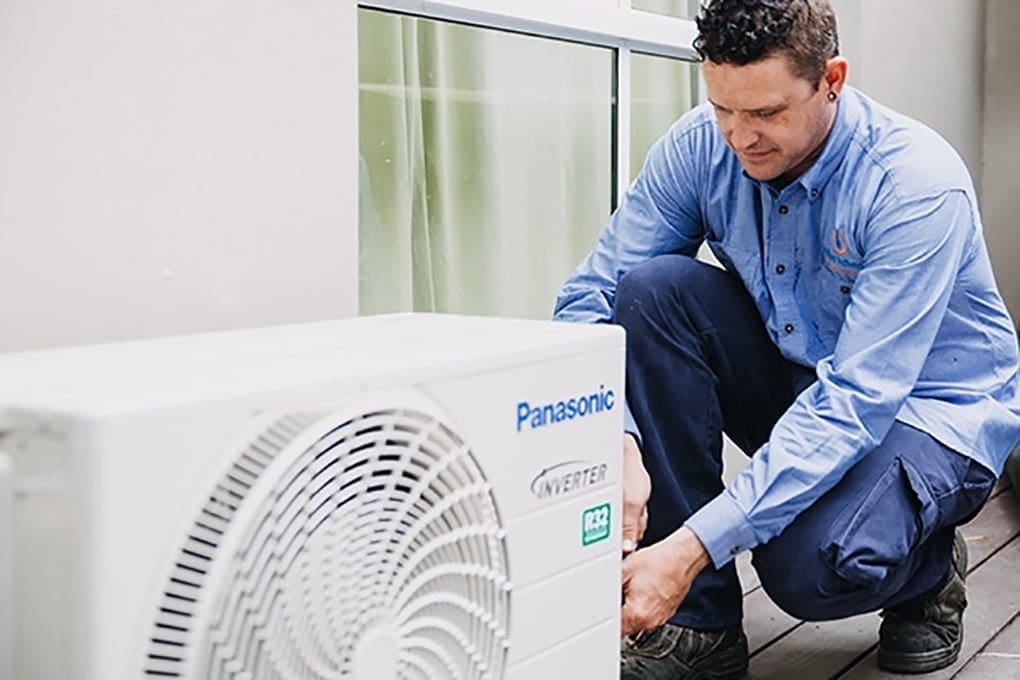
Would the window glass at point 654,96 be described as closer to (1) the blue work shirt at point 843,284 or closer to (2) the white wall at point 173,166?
(1) the blue work shirt at point 843,284

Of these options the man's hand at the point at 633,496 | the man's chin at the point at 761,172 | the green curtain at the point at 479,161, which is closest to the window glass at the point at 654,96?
the green curtain at the point at 479,161

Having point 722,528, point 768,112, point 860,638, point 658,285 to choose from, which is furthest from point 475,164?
point 860,638

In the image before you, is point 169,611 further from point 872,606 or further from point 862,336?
point 872,606

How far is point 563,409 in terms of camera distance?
1.14 meters

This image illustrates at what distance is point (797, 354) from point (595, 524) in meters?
0.65

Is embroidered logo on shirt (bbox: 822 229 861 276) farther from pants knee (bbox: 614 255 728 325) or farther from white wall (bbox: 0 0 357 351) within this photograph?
white wall (bbox: 0 0 357 351)

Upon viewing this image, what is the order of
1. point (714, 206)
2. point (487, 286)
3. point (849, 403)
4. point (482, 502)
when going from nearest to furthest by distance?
point (482, 502), point (849, 403), point (714, 206), point (487, 286)

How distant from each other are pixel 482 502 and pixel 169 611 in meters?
0.29

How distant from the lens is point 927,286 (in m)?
1.58

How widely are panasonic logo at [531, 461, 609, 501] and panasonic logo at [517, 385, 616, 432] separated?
1.6 inches

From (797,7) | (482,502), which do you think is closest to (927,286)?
(797,7)

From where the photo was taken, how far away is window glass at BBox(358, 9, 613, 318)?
1.81 meters

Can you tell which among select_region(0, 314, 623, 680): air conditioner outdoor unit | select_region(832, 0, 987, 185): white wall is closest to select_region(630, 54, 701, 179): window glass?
select_region(832, 0, 987, 185): white wall

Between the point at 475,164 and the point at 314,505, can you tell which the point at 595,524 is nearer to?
the point at 314,505
